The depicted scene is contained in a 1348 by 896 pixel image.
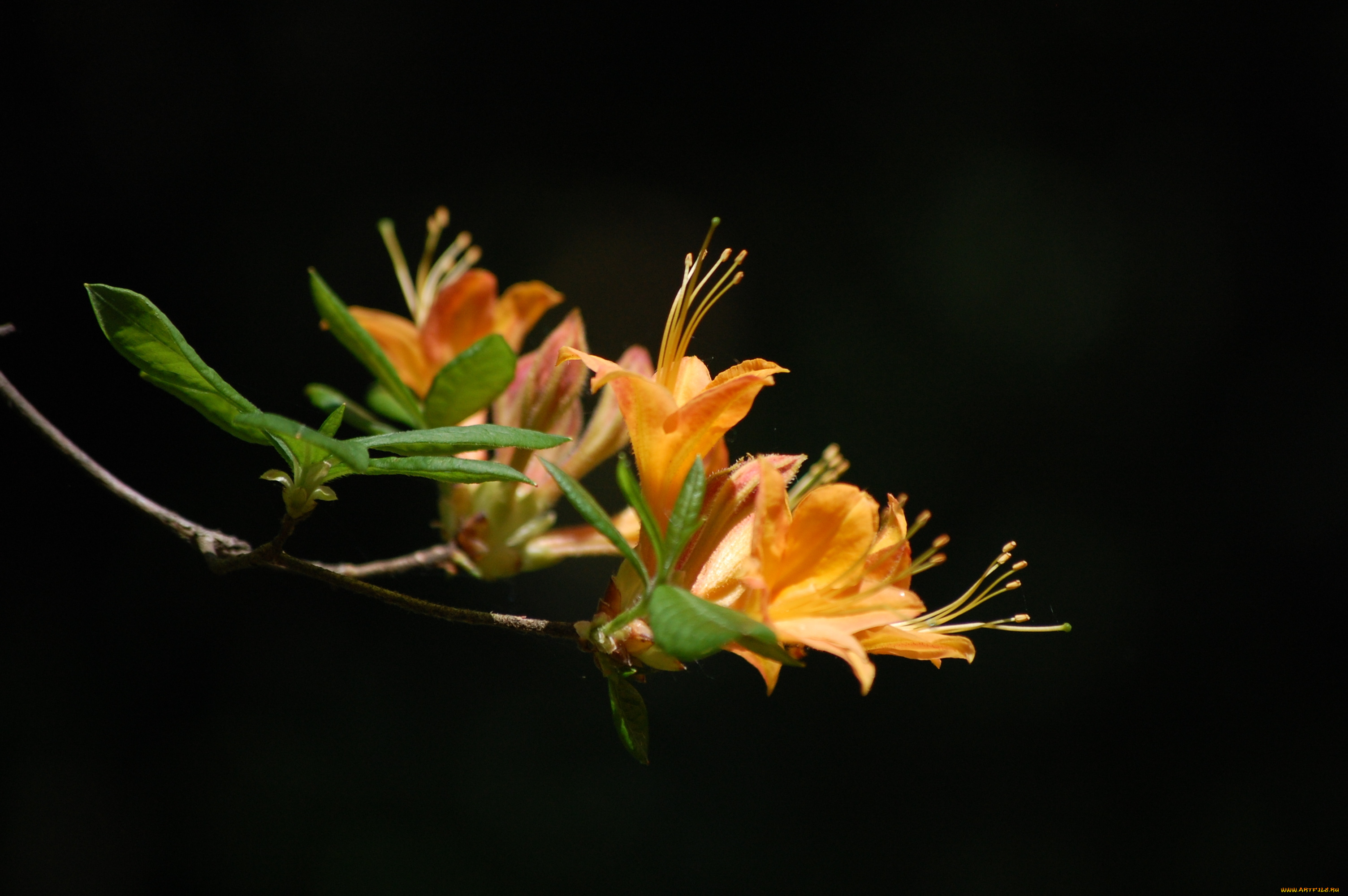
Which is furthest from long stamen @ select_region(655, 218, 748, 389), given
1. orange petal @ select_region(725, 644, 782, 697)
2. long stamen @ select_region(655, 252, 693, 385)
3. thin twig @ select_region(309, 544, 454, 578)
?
thin twig @ select_region(309, 544, 454, 578)

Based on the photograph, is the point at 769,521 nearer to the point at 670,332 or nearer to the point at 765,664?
the point at 765,664

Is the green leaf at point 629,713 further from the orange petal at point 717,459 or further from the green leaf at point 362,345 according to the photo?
the green leaf at point 362,345

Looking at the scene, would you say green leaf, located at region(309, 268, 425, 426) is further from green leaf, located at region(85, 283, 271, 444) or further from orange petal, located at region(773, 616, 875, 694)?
orange petal, located at region(773, 616, 875, 694)

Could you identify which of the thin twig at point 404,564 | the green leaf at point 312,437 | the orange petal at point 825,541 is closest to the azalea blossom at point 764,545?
the orange petal at point 825,541

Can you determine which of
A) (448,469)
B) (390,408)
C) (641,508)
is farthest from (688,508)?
(390,408)

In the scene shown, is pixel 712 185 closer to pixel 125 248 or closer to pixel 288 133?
pixel 288 133

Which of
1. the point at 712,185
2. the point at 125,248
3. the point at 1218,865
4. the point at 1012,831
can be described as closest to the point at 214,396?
the point at 125,248
